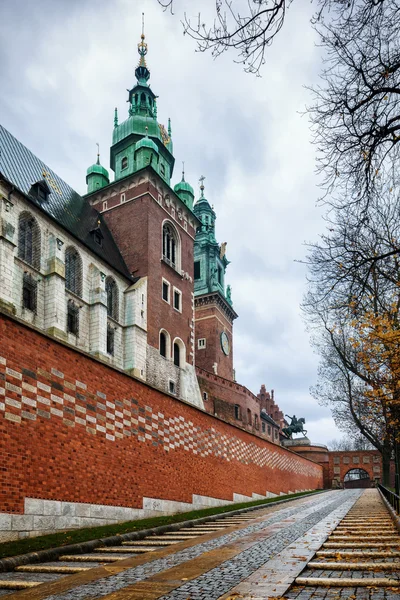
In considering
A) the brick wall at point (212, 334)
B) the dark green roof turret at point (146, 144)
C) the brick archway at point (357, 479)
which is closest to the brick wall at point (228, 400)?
the brick wall at point (212, 334)

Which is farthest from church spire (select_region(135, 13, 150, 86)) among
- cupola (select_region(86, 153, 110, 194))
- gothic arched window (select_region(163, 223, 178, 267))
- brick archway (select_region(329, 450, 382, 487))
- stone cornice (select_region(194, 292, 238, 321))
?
brick archway (select_region(329, 450, 382, 487))

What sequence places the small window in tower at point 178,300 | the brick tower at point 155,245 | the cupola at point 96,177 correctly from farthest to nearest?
the cupola at point 96,177 < the small window in tower at point 178,300 < the brick tower at point 155,245

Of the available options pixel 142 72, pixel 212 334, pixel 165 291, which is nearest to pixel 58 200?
pixel 165 291

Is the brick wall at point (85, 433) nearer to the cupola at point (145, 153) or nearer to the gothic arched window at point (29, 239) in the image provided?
the gothic arched window at point (29, 239)

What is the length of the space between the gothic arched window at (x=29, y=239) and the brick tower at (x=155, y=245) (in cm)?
822

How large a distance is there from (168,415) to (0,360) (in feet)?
22.8

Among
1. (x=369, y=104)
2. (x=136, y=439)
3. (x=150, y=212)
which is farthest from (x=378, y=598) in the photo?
Result: (x=150, y=212)

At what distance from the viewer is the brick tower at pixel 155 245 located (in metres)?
35.8

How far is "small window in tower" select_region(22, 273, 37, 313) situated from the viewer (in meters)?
26.7

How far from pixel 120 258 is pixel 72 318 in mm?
7742

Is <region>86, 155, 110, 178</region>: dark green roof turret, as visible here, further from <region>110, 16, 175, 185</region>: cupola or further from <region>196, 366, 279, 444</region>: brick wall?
<region>196, 366, 279, 444</region>: brick wall

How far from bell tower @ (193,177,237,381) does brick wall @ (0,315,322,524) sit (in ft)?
123

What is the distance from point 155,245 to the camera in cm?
3747

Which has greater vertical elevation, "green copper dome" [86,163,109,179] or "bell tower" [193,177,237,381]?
"green copper dome" [86,163,109,179]
